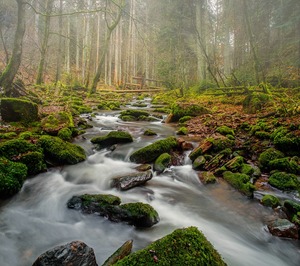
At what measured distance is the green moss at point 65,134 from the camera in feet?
20.8

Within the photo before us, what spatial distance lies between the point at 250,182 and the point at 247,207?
0.64m

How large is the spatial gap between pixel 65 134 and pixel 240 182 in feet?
14.3

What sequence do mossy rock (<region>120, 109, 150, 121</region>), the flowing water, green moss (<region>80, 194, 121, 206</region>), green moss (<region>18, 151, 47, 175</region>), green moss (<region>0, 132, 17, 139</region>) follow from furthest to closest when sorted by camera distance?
mossy rock (<region>120, 109, 150, 121</region>)
green moss (<region>0, 132, 17, 139</region>)
green moss (<region>18, 151, 47, 175</region>)
green moss (<region>80, 194, 121, 206</region>)
the flowing water

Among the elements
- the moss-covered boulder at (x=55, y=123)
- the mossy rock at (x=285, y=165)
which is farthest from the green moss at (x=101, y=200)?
the moss-covered boulder at (x=55, y=123)

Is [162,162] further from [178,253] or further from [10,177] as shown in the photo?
[178,253]

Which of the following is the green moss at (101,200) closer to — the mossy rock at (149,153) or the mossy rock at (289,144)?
the mossy rock at (149,153)

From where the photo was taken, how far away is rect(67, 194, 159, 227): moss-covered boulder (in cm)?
330

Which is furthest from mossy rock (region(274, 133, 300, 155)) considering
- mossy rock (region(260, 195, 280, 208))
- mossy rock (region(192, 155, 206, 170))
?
mossy rock (region(260, 195, 280, 208))

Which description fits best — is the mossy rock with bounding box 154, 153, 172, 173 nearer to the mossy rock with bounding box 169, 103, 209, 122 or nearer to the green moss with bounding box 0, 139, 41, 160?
the green moss with bounding box 0, 139, 41, 160

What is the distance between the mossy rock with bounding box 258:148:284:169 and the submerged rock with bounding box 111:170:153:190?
7.34ft

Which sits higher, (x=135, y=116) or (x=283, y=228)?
(x=135, y=116)

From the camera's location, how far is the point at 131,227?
3.25 m

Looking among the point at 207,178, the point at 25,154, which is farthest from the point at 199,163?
the point at 25,154

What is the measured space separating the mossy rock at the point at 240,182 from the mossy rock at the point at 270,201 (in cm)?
28
